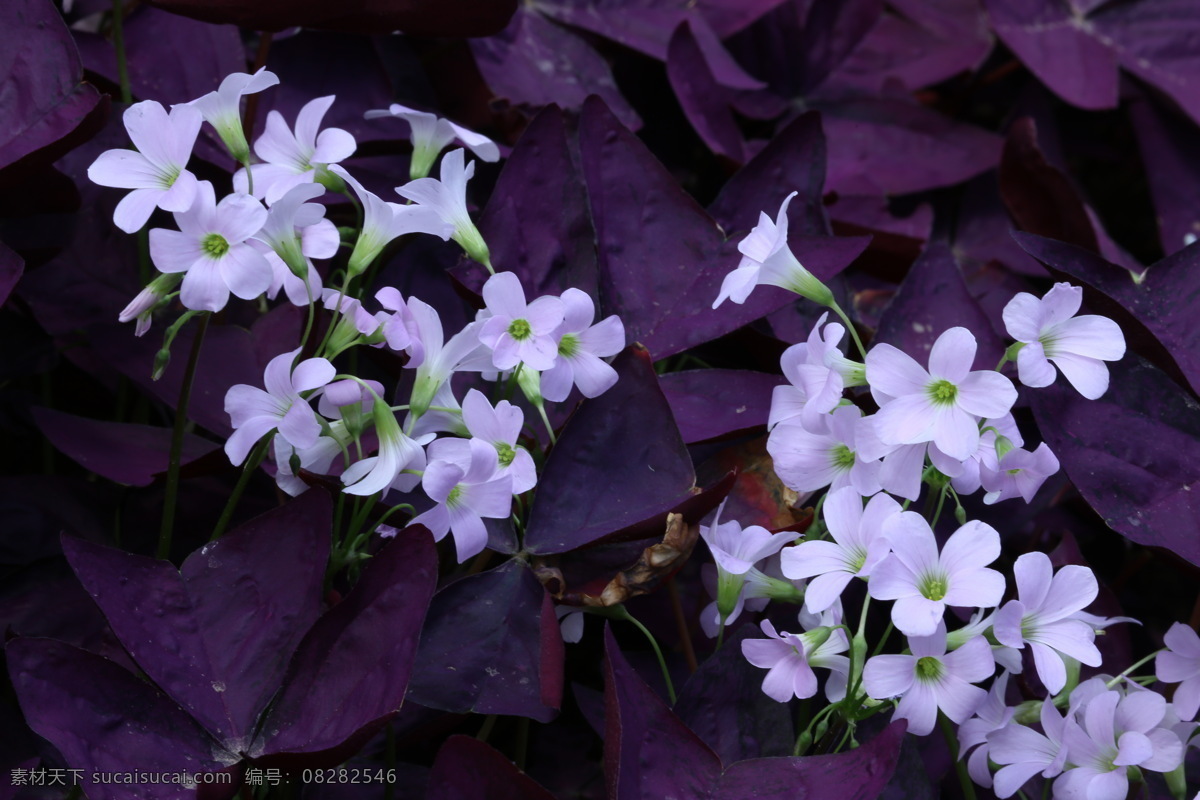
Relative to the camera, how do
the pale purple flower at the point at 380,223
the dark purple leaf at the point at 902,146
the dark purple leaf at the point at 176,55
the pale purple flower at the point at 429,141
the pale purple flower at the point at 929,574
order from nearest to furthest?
the pale purple flower at the point at 929,574 < the pale purple flower at the point at 380,223 < the pale purple flower at the point at 429,141 < the dark purple leaf at the point at 176,55 < the dark purple leaf at the point at 902,146

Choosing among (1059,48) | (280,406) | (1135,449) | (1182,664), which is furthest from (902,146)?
(280,406)

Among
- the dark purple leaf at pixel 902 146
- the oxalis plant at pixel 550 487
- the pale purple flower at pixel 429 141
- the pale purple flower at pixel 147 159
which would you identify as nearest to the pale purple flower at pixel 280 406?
the oxalis plant at pixel 550 487

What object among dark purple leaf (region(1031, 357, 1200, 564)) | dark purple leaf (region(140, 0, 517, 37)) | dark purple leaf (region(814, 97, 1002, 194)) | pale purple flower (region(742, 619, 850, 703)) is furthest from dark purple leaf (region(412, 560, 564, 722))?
dark purple leaf (region(814, 97, 1002, 194))

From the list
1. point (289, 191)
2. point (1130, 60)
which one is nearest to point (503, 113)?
point (289, 191)

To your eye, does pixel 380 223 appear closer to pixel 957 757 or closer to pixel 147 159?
pixel 147 159

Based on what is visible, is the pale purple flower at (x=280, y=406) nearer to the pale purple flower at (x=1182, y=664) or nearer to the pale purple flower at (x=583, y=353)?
the pale purple flower at (x=583, y=353)

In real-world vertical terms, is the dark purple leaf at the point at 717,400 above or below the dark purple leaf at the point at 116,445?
below

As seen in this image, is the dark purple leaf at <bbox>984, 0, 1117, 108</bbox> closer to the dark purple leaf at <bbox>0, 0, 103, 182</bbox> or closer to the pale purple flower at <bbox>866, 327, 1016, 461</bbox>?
→ the pale purple flower at <bbox>866, 327, 1016, 461</bbox>
